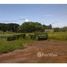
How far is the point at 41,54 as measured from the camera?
2559mm

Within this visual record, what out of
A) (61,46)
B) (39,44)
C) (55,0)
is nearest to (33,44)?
(39,44)

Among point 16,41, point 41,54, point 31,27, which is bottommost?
point 41,54

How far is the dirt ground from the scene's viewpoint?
100 inches

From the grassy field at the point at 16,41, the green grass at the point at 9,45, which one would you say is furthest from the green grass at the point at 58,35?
the green grass at the point at 9,45

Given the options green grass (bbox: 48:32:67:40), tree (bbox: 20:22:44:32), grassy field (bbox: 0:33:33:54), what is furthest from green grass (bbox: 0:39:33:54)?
green grass (bbox: 48:32:67:40)

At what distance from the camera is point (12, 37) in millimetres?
2578

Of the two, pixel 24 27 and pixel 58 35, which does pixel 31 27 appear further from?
pixel 58 35

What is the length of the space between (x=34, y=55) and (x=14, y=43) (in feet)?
0.64

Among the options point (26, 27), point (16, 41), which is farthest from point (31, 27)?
point (16, 41)

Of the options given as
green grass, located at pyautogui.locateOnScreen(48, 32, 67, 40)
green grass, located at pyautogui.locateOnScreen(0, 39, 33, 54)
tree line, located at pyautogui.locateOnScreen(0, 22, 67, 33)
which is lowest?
green grass, located at pyautogui.locateOnScreen(0, 39, 33, 54)

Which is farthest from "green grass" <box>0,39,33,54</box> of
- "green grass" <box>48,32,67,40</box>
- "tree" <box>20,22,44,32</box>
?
"green grass" <box>48,32,67,40</box>

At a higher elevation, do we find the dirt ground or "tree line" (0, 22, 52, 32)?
"tree line" (0, 22, 52, 32)

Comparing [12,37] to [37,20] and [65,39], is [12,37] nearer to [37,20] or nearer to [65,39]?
[37,20]

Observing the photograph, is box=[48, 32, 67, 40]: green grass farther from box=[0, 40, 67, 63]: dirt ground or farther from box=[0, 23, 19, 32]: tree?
box=[0, 23, 19, 32]: tree
